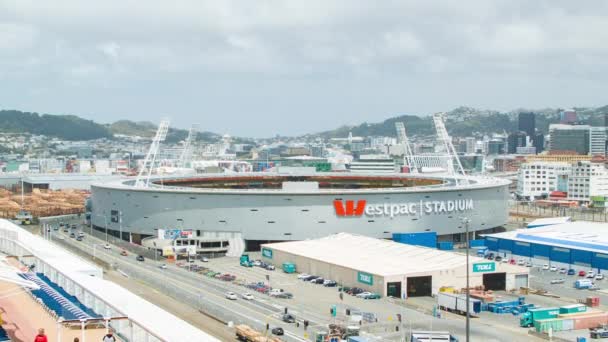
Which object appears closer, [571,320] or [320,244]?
[571,320]

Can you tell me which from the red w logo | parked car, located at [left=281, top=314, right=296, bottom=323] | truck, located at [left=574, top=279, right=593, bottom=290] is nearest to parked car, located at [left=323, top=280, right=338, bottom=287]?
parked car, located at [left=281, top=314, right=296, bottom=323]

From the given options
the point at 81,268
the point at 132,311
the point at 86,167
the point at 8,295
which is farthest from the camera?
the point at 86,167

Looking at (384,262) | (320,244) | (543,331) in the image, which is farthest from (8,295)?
(320,244)

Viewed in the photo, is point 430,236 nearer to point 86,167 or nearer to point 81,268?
point 81,268

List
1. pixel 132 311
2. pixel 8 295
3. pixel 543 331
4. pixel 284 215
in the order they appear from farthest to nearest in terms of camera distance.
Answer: pixel 284 215 < pixel 543 331 < pixel 8 295 < pixel 132 311

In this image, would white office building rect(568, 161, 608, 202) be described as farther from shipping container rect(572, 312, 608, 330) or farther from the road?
shipping container rect(572, 312, 608, 330)

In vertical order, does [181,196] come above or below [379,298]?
above

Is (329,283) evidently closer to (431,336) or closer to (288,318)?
(288,318)
